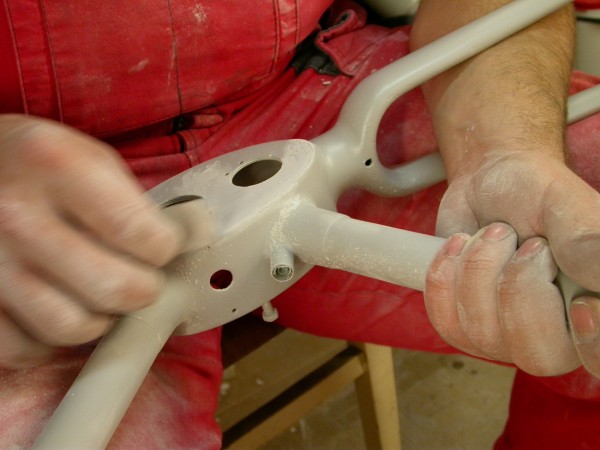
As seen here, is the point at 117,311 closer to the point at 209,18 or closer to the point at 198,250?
the point at 198,250

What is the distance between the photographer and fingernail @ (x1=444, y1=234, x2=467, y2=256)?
Result: 362 mm

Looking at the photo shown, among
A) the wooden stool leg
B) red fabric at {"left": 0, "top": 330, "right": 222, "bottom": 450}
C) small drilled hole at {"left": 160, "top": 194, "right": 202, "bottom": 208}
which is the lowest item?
the wooden stool leg

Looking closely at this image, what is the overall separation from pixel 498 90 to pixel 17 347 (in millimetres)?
402

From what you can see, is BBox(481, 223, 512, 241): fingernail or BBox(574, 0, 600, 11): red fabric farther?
BBox(574, 0, 600, 11): red fabric

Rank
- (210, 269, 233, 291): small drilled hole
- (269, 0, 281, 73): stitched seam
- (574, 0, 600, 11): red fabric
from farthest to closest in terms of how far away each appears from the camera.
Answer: (574, 0, 600, 11): red fabric < (269, 0, 281, 73): stitched seam < (210, 269, 233, 291): small drilled hole

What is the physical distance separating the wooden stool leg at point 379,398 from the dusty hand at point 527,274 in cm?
35

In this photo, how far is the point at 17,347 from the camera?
0.36m

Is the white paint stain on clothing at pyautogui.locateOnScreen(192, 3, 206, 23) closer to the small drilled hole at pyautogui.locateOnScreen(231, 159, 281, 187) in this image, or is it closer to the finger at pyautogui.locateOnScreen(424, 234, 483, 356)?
the small drilled hole at pyautogui.locateOnScreen(231, 159, 281, 187)

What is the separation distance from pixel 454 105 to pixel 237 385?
0.64 meters

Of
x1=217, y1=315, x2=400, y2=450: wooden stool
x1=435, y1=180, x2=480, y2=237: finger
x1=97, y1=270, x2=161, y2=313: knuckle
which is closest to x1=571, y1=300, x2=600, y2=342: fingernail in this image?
x1=435, y1=180, x2=480, y2=237: finger

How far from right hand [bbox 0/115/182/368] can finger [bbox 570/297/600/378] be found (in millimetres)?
214

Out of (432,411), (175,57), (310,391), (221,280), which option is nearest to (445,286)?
(221,280)

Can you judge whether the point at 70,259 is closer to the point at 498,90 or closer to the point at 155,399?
the point at 155,399

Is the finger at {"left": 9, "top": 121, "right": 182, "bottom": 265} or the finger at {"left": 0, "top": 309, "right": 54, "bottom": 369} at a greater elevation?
the finger at {"left": 9, "top": 121, "right": 182, "bottom": 265}
